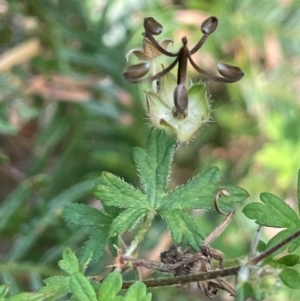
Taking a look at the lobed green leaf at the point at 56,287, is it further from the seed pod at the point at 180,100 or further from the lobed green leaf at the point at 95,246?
the seed pod at the point at 180,100

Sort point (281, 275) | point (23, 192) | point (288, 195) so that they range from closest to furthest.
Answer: point (281, 275) < point (23, 192) < point (288, 195)

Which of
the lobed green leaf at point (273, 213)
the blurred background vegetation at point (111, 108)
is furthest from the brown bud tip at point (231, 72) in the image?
the blurred background vegetation at point (111, 108)

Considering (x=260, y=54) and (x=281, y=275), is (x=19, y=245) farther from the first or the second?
(x=260, y=54)

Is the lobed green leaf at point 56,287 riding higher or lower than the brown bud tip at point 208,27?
lower

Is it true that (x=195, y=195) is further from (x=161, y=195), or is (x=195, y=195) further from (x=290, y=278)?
(x=290, y=278)

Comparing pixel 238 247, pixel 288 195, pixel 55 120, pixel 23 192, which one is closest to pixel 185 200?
pixel 23 192

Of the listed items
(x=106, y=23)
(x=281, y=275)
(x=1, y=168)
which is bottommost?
(x=281, y=275)

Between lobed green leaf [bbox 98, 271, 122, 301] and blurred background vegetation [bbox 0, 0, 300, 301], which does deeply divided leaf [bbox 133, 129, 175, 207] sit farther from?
blurred background vegetation [bbox 0, 0, 300, 301]
